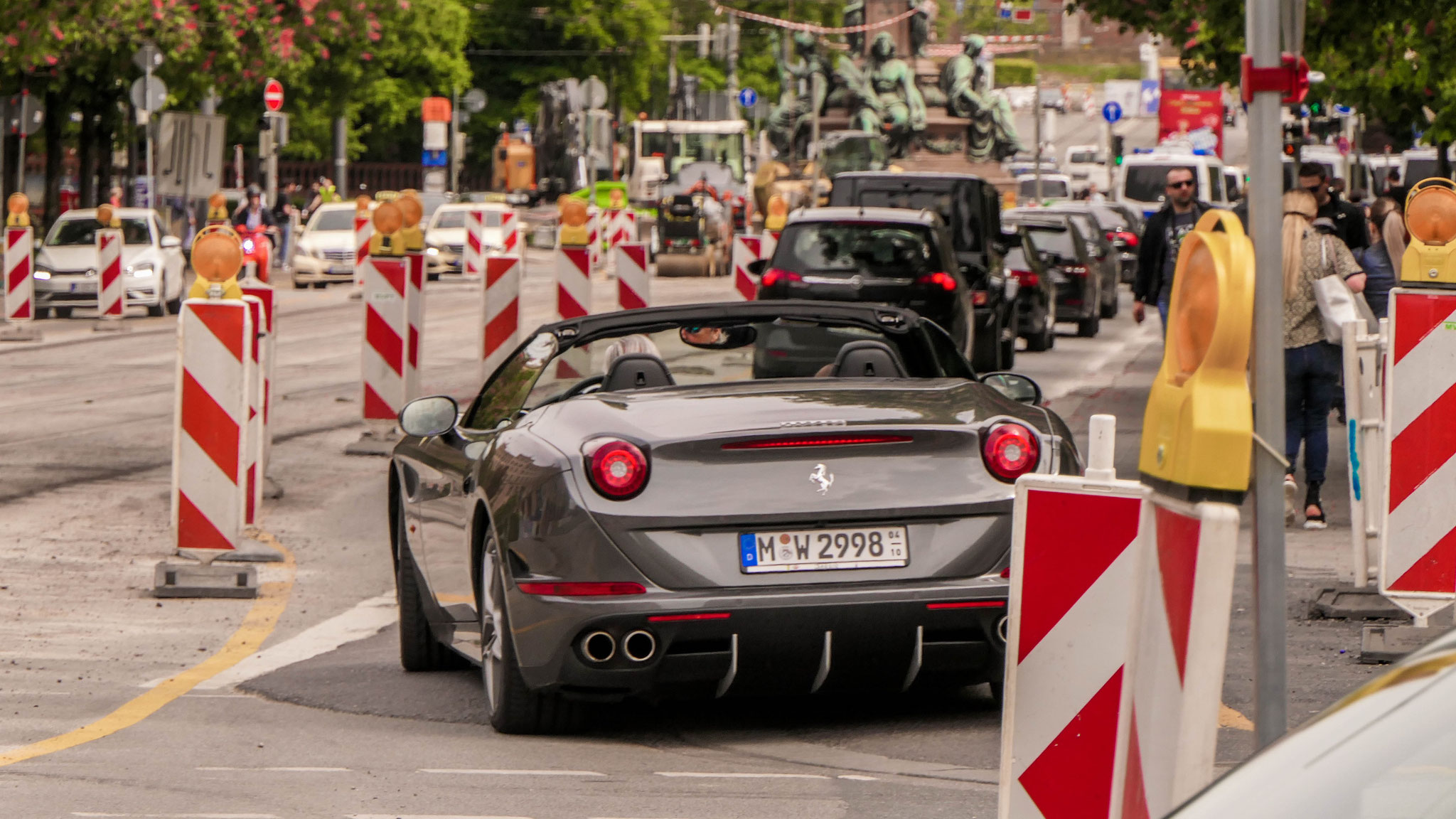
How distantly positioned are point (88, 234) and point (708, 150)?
36.6m

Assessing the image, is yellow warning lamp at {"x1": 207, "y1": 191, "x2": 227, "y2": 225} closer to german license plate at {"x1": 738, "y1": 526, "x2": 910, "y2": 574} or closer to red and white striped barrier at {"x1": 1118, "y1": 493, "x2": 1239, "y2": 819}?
german license plate at {"x1": 738, "y1": 526, "x2": 910, "y2": 574}

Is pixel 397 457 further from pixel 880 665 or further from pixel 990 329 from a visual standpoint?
pixel 990 329

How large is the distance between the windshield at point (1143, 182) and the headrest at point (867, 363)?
43195mm

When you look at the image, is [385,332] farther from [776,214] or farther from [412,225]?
[776,214]

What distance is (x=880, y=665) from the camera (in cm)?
668

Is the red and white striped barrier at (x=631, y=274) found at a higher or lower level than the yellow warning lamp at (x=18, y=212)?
lower

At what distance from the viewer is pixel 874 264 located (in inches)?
802

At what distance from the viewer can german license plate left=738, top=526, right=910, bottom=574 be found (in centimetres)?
661

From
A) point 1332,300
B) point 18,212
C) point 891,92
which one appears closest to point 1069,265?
point 18,212

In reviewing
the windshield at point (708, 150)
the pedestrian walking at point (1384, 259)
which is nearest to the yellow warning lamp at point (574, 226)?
the pedestrian walking at point (1384, 259)

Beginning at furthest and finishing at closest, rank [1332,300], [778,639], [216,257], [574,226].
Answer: [574,226] < [1332,300] < [216,257] < [778,639]

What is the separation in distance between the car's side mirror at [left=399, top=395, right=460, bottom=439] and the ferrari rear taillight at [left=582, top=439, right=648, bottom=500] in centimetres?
147

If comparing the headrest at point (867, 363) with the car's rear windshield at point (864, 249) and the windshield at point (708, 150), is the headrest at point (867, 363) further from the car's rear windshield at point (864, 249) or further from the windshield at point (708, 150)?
Answer: the windshield at point (708, 150)

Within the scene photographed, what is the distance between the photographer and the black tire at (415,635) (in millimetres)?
8281
